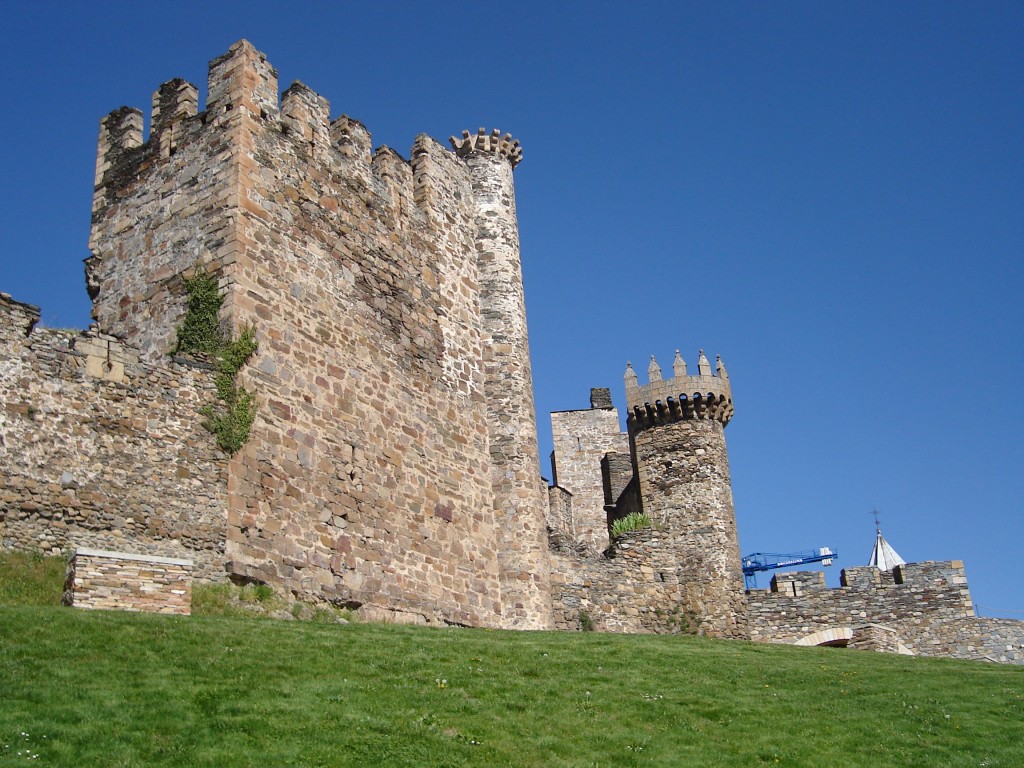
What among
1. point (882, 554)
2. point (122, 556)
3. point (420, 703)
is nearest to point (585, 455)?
point (882, 554)

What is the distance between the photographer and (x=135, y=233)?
2230 centimetres

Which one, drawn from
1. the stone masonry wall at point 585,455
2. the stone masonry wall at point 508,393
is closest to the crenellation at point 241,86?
the stone masonry wall at point 508,393

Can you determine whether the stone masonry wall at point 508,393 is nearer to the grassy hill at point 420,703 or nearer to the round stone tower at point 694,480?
the round stone tower at point 694,480

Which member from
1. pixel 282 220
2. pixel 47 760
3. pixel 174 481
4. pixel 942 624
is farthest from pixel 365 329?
pixel 942 624

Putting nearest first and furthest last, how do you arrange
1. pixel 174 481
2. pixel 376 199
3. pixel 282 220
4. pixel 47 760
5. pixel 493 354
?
pixel 47 760, pixel 174 481, pixel 282 220, pixel 376 199, pixel 493 354

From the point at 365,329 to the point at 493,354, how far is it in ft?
14.8

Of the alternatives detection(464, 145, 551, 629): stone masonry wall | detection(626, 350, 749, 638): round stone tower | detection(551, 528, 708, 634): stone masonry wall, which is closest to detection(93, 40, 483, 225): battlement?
detection(464, 145, 551, 629): stone masonry wall

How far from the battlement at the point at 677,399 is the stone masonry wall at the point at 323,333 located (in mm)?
7113

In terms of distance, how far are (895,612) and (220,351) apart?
741 inches

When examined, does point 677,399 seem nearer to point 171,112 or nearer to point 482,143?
point 482,143

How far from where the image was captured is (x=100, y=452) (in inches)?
696

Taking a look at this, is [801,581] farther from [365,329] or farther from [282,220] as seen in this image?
[282,220]

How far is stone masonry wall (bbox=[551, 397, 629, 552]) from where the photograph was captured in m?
45.7

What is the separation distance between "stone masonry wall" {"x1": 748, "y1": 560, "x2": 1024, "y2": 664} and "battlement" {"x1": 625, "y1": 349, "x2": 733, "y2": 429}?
15.1 feet
